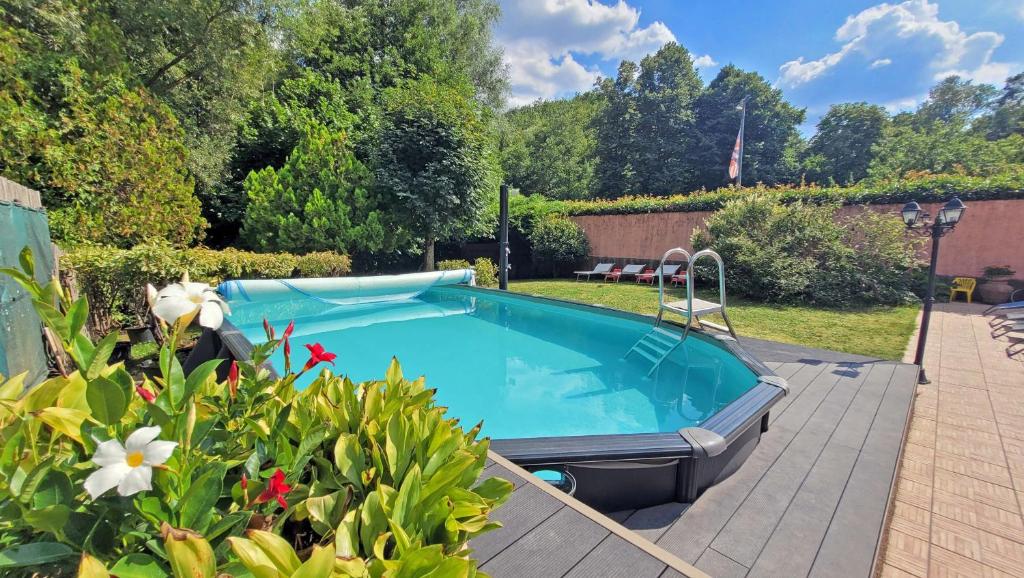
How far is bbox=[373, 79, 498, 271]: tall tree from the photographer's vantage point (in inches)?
335

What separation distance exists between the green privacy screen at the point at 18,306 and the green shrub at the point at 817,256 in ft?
31.1

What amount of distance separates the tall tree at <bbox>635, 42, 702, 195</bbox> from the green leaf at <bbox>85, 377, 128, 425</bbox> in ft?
69.7

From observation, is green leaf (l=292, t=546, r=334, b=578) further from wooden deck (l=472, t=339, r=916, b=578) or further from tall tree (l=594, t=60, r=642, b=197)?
tall tree (l=594, t=60, r=642, b=197)

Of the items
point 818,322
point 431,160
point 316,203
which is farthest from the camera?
point 431,160

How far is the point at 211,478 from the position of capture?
0.58 meters

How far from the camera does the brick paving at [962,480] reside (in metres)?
1.68

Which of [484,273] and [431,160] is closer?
[431,160]

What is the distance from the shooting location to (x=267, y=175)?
830 cm

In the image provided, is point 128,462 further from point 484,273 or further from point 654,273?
point 654,273

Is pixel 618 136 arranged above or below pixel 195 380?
above

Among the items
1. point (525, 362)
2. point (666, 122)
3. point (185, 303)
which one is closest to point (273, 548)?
point (185, 303)

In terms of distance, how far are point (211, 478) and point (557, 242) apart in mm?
11935

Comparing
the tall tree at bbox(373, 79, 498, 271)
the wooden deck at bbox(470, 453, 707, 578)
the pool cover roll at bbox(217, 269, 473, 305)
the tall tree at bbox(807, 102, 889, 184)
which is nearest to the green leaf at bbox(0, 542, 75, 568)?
the wooden deck at bbox(470, 453, 707, 578)

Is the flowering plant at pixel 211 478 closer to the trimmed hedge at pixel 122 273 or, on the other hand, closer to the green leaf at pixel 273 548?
the green leaf at pixel 273 548
